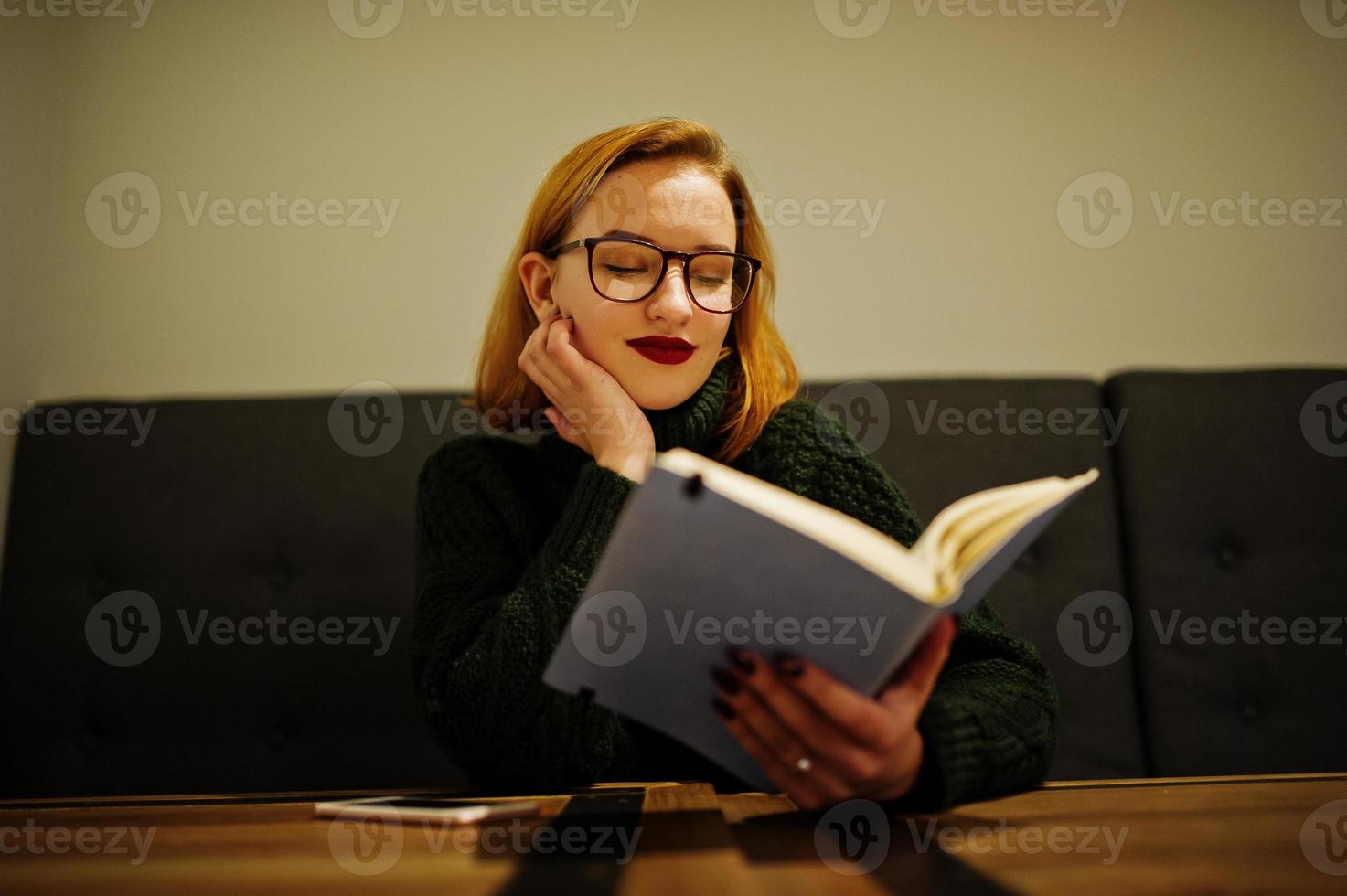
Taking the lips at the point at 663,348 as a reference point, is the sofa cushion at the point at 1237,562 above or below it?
below

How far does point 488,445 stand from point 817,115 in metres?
0.85

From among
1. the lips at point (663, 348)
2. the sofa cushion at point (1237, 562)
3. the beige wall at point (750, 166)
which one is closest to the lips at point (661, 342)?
the lips at point (663, 348)

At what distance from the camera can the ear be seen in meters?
1.11

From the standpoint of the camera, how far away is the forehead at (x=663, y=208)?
101 centimetres

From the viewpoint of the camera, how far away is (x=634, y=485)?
88cm

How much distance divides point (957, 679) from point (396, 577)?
789mm

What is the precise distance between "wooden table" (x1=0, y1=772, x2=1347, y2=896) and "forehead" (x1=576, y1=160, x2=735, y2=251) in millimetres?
586

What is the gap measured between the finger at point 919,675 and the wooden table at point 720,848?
80 mm

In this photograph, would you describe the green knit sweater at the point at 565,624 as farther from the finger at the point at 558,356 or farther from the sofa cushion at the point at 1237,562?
the sofa cushion at the point at 1237,562

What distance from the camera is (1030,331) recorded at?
1517mm

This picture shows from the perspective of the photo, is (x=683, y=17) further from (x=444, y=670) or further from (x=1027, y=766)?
(x=1027, y=766)

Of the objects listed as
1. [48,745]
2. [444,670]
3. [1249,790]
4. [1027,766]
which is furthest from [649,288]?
[48,745]

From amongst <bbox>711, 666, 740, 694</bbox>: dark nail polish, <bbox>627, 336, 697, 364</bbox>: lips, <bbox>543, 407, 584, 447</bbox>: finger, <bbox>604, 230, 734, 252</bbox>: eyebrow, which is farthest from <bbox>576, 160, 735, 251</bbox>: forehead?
<bbox>711, 666, 740, 694</bbox>: dark nail polish

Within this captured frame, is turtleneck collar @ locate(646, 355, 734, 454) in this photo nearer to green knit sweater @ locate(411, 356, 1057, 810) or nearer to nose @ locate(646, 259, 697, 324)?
green knit sweater @ locate(411, 356, 1057, 810)
